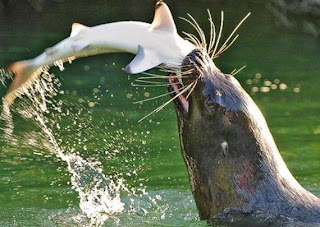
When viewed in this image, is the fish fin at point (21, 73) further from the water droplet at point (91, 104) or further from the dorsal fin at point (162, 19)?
the water droplet at point (91, 104)

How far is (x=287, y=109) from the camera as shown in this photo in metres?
11.1

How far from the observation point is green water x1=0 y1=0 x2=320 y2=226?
22.9 ft

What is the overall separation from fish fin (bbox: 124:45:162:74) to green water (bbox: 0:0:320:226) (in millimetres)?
1438

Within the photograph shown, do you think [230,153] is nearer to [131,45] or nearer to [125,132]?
[131,45]

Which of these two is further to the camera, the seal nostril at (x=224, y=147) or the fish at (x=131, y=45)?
the seal nostril at (x=224, y=147)

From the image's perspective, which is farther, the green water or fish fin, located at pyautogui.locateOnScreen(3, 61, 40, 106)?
the green water

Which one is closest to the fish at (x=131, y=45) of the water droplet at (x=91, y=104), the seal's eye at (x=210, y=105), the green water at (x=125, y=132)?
the seal's eye at (x=210, y=105)

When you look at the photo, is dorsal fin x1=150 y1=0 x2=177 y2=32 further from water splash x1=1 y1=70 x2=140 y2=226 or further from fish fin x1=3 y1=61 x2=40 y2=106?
water splash x1=1 y1=70 x2=140 y2=226

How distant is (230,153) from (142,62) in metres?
0.72

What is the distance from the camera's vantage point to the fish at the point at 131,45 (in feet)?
16.4

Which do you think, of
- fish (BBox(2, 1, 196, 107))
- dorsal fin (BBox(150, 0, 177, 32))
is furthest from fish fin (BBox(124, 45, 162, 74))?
dorsal fin (BBox(150, 0, 177, 32))

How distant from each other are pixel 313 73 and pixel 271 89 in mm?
1719

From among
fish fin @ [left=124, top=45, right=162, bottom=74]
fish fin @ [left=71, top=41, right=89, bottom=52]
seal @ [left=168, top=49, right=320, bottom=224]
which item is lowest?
seal @ [left=168, top=49, right=320, bottom=224]

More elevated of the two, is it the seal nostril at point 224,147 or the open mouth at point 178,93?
the open mouth at point 178,93
